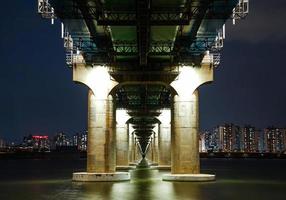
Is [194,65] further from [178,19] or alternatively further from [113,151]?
[178,19]

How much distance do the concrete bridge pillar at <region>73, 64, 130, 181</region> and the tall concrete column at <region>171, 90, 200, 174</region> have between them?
5.62 metres

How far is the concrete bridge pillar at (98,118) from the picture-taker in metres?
55.1

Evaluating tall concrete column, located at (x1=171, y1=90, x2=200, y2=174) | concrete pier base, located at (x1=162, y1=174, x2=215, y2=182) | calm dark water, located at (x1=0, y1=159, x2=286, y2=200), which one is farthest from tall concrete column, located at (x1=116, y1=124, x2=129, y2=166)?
concrete pier base, located at (x1=162, y1=174, x2=215, y2=182)

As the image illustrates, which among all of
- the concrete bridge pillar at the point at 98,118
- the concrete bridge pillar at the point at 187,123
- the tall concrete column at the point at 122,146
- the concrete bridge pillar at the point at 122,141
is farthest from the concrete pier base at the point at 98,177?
the tall concrete column at the point at 122,146

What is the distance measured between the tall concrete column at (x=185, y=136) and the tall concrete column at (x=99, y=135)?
6.22 metres

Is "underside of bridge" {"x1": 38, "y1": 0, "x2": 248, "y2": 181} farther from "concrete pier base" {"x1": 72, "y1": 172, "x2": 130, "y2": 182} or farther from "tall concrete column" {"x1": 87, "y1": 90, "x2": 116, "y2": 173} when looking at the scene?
"concrete pier base" {"x1": 72, "y1": 172, "x2": 130, "y2": 182}

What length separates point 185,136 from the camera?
5466cm

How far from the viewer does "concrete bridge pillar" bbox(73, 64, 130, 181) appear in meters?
55.1

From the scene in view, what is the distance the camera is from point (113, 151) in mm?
57688

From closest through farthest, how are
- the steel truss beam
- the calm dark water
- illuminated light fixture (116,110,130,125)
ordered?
1. the calm dark water
2. the steel truss beam
3. illuminated light fixture (116,110,130,125)

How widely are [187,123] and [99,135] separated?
845cm

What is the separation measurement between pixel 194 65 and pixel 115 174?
12.7m

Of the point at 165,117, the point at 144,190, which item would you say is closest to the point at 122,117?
the point at 165,117

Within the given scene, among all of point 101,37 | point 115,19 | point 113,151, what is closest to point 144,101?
point 113,151
